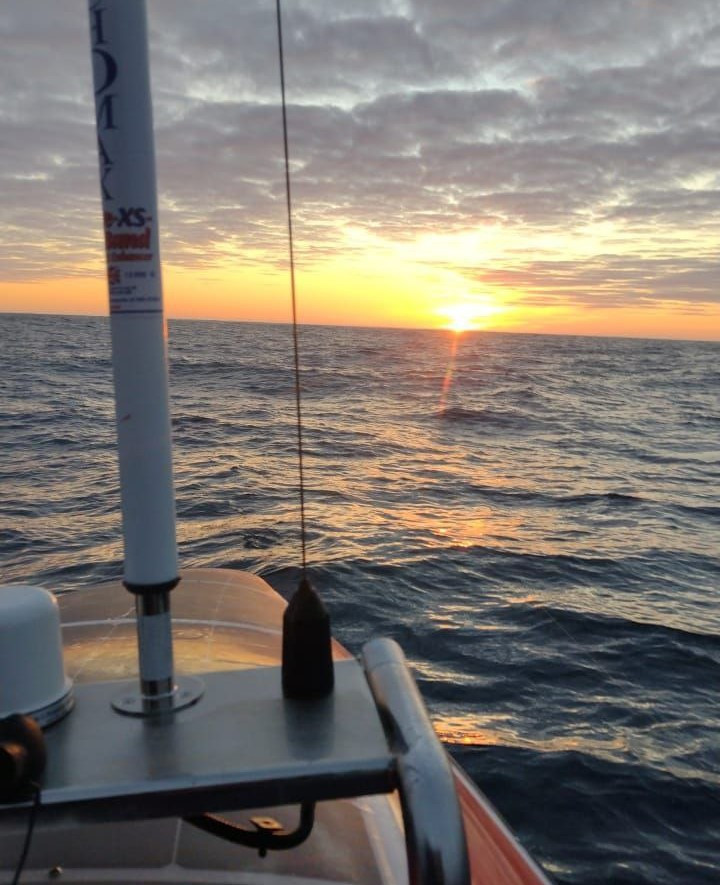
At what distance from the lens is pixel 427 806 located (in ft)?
5.84

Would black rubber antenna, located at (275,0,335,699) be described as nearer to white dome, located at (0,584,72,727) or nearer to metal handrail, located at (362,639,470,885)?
metal handrail, located at (362,639,470,885)

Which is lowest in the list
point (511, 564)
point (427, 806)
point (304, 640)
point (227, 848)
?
point (511, 564)

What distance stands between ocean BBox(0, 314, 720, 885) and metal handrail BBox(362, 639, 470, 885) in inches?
154

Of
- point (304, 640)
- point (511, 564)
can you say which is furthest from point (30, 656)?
point (511, 564)

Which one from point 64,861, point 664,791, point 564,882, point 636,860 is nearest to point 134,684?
point 64,861

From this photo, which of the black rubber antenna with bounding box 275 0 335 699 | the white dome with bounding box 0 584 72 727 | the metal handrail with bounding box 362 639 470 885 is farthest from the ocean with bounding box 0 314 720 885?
the white dome with bounding box 0 584 72 727

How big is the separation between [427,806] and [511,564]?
31.7 feet

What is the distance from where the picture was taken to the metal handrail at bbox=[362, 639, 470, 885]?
175 centimetres

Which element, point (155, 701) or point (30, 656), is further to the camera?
point (155, 701)

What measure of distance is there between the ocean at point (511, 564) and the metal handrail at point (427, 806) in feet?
12.8

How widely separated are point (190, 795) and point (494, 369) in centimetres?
6560

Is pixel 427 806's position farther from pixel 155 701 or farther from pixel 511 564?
pixel 511 564

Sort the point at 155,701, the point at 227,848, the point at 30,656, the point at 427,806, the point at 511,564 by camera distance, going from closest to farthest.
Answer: the point at 427,806 → the point at 30,656 → the point at 155,701 → the point at 227,848 → the point at 511,564

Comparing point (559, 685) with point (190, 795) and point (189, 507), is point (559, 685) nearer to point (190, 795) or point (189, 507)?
point (190, 795)
